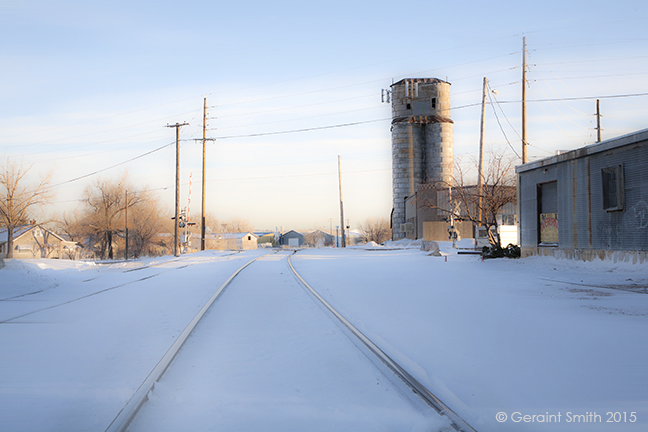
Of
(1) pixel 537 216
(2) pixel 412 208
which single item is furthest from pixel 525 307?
(2) pixel 412 208

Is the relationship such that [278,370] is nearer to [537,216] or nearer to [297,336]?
[297,336]

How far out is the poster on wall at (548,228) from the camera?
19.9m

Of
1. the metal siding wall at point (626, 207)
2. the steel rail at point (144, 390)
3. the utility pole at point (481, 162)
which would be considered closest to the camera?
the steel rail at point (144, 390)

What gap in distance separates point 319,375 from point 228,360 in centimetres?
126

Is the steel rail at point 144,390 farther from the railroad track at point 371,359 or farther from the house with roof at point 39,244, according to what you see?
the house with roof at point 39,244

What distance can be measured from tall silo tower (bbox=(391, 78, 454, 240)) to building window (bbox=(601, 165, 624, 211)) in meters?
43.5

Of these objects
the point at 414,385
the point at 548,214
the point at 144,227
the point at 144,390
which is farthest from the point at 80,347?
the point at 144,227

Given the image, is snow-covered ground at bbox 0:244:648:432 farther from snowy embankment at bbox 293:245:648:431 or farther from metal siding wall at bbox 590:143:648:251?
metal siding wall at bbox 590:143:648:251

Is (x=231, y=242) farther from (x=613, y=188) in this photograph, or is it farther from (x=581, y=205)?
Answer: (x=613, y=188)

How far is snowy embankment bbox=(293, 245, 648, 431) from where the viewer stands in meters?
4.42

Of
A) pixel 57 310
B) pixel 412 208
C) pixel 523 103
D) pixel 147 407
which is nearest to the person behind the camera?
pixel 147 407

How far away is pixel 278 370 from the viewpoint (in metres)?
5.41

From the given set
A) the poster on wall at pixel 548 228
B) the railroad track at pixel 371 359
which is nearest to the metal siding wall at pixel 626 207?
the poster on wall at pixel 548 228

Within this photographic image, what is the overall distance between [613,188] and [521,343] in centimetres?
1236
